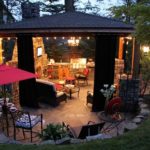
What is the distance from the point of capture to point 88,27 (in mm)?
9977

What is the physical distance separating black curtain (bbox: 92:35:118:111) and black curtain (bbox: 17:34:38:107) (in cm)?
257

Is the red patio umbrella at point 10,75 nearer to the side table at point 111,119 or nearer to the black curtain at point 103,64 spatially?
the side table at point 111,119

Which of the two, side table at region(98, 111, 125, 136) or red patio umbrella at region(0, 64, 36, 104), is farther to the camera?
side table at region(98, 111, 125, 136)

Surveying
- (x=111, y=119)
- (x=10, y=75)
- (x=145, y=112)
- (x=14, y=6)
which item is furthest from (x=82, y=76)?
(x=14, y=6)

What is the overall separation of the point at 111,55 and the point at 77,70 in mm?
6310

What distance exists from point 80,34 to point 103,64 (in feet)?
5.38

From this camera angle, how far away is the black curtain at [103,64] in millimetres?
10070

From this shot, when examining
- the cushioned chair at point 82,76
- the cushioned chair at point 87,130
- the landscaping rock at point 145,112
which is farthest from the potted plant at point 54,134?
the cushioned chair at point 82,76

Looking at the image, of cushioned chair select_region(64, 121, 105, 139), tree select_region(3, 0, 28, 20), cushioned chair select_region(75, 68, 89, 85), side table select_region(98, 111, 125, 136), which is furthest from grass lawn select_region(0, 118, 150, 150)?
tree select_region(3, 0, 28, 20)

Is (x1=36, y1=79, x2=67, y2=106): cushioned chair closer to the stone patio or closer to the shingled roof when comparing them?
the stone patio

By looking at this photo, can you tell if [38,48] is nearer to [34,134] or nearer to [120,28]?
[120,28]

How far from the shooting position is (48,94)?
1134 cm

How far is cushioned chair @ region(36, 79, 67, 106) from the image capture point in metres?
11.1

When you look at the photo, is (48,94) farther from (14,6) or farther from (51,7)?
(14,6)
